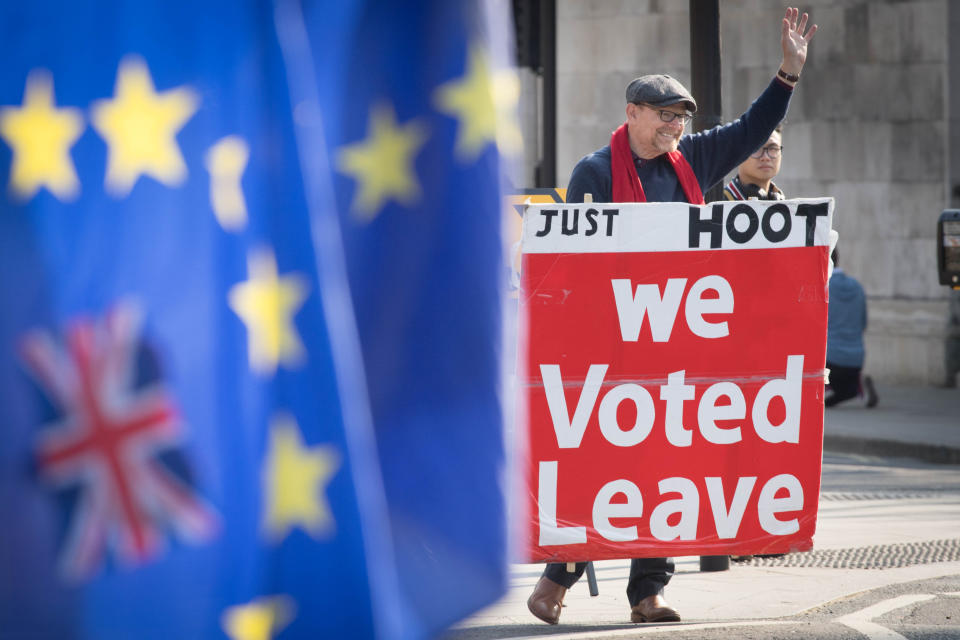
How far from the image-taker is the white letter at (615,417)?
17.3 feet

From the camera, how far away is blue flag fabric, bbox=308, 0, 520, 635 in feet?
5.82

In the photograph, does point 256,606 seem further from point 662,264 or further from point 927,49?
point 927,49

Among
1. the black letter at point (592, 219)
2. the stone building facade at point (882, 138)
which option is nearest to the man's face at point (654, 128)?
the black letter at point (592, 219)

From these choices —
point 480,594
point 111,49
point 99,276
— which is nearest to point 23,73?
point 111,49

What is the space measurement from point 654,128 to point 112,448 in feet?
13.3

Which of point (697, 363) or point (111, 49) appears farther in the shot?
point (697, 363)

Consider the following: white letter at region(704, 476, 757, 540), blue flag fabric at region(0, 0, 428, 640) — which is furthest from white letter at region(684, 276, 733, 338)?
blue flag fabric at region(0, 0, 428, 640)

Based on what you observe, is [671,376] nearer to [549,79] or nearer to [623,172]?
[623,172]

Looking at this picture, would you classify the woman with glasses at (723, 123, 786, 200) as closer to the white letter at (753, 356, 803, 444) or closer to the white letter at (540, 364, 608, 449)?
the white letter at (753, 356, 803, 444)

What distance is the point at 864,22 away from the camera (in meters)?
18.0

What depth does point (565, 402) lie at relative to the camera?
524 centimetres

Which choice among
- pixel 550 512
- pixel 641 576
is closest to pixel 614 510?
pixel 550 512

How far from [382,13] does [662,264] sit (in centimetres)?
357

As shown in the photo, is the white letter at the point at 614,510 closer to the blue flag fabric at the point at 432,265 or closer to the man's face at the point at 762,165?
the man's face at the point at 762,165
